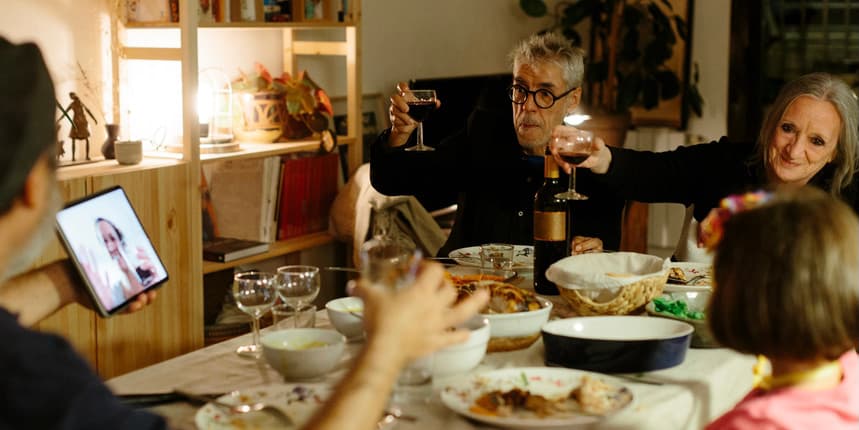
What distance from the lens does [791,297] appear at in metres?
1.36

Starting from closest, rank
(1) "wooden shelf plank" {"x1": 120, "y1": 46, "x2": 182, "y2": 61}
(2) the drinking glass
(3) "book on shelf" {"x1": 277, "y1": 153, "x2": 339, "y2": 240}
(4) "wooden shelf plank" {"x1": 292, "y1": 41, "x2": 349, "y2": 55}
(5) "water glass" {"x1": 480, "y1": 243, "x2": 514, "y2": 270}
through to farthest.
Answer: (2) the drinking glass
(5) "water glass" {"x1": 480, "y1": 243, "x2": 514, "y2": 270}
(1) "wooden shelf plank" {"x1": 120, "y1": 46, "x2": 182, "y2": 61}
(3) "book on shelf" {"x1": 277, "y1": 153, "x2": 339, "y2": 240}
(4) "wooden shelf plank" {"x1": 292, "y1": 41, "x2": 349, "y2": 55}

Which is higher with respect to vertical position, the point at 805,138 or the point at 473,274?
the point at 805,138

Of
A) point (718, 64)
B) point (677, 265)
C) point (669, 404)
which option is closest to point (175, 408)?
point (669, 404)

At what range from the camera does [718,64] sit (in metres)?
5.50

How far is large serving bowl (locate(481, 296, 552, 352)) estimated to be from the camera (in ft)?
6.18

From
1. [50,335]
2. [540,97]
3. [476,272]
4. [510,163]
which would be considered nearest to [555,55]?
[540,97]

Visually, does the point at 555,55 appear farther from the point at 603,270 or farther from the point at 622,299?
the point at 622,299

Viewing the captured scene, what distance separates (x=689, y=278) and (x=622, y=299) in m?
0.38

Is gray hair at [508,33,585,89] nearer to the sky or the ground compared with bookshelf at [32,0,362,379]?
nearer to the sky

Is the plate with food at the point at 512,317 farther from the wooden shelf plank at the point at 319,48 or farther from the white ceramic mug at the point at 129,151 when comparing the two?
the wooden shelf plank at the point at 319,48

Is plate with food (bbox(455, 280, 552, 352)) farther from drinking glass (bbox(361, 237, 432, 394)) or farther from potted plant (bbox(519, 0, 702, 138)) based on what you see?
potted plant (bbox(519, 0, 702, 138))

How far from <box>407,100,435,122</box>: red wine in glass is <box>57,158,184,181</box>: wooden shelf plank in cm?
92

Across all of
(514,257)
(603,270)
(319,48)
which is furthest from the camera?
(319,48)

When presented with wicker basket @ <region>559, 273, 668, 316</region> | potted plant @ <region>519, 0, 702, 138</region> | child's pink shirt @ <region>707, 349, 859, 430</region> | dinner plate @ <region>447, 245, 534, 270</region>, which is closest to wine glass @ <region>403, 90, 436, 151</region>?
dinner plate @ <region>447, 245, 534, 270</region>
